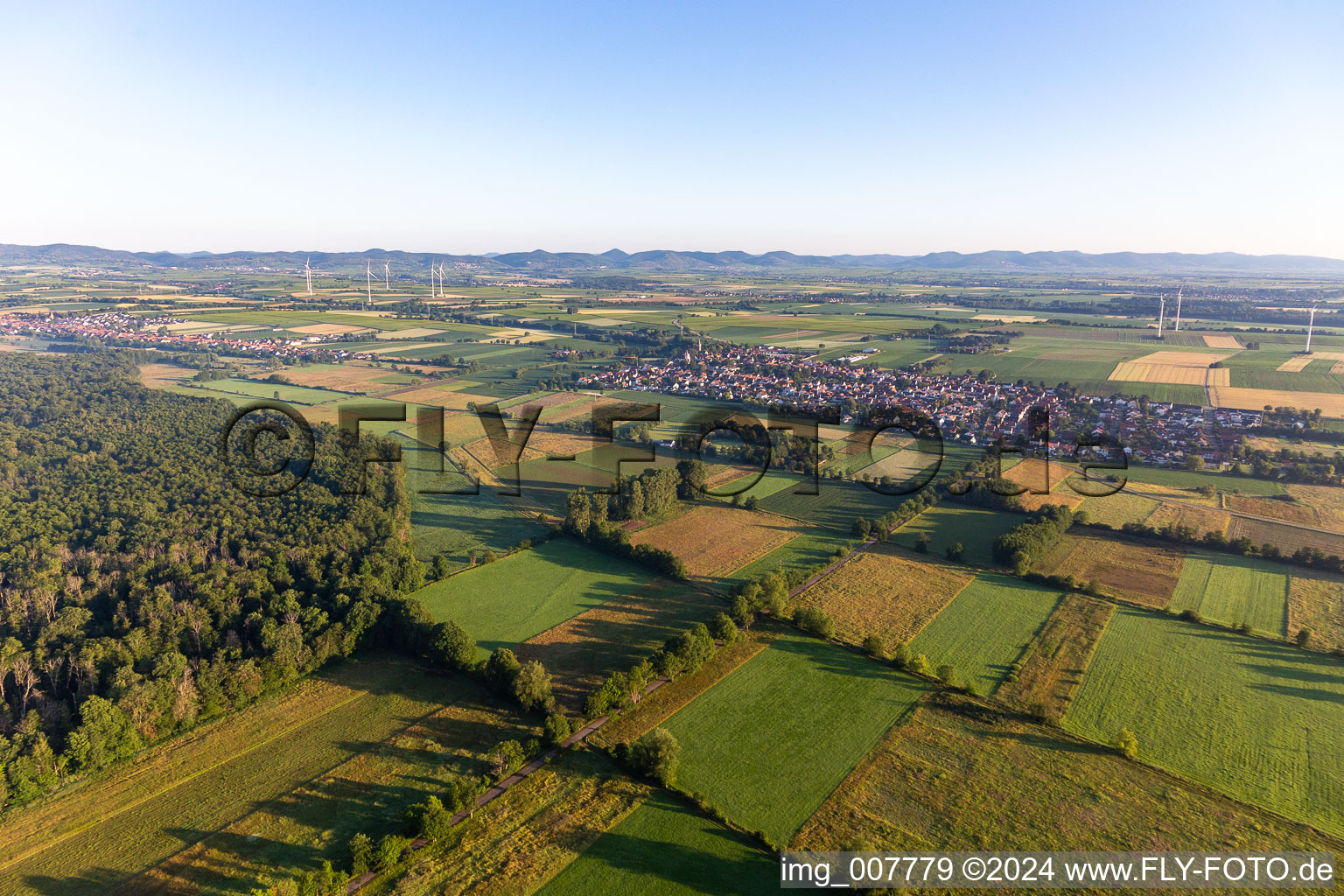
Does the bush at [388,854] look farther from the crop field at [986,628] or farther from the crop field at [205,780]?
the crop field at [986,628]

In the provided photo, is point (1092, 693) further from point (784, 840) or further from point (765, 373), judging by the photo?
point (765, 373)

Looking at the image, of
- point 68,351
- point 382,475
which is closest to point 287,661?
point 382,475

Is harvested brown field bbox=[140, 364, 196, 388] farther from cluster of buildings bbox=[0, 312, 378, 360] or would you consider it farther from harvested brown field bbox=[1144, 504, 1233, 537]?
harvested brown field bbox=[1144, 504, 1233, 537]

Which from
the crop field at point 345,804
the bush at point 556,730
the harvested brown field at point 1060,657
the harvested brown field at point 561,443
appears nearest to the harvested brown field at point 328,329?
the harvested brown field at point 561,443

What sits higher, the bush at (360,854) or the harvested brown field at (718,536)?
the harvested brown field at (718,536)

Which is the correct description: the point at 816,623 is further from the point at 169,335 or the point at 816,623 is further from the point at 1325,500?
the point at 169,335

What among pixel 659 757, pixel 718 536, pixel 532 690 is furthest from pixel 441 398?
pixel 659 757
